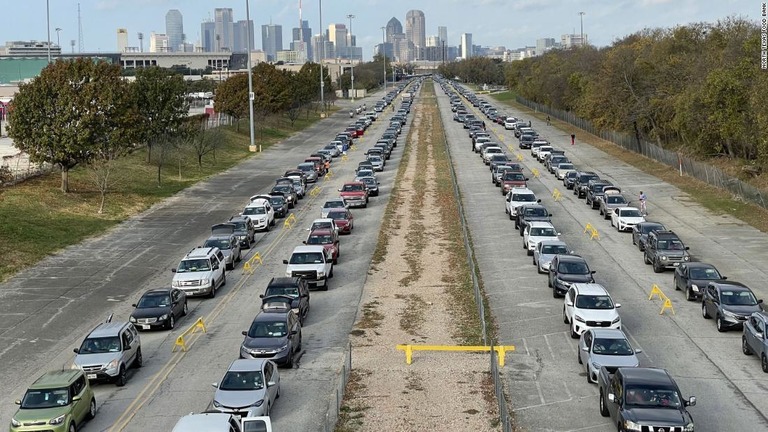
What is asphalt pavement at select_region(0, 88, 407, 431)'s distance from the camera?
2344cm

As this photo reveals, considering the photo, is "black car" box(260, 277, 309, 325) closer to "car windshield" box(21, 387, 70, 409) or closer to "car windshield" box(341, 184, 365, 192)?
"car windshield" box(21, 387, 70, 409)

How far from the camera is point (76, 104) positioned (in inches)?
2263

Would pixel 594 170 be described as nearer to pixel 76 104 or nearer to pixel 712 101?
pixel 712 101

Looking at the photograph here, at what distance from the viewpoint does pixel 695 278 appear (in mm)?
33344

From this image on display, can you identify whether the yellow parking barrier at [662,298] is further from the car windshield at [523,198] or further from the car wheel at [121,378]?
the car wheel at [121,378]

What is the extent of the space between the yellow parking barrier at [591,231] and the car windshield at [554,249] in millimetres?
8256

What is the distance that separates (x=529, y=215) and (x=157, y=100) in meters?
36.6

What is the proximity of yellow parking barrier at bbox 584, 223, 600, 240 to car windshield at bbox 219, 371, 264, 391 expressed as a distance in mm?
27013

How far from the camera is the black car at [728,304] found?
28.9 meters

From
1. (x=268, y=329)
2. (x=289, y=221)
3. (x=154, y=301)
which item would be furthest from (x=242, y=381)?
(x=289, y=221)

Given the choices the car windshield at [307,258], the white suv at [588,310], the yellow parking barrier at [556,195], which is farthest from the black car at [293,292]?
the yellow parking barrier at [556,195]

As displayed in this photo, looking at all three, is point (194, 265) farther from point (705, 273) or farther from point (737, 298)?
point (737, 298)

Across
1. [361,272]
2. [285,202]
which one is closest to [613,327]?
[361,272]

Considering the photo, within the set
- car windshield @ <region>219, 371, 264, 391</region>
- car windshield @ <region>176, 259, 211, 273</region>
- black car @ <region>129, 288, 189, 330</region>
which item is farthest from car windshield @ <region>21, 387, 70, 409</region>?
car windshield @ <region>176, 259, 211, 273</region>
